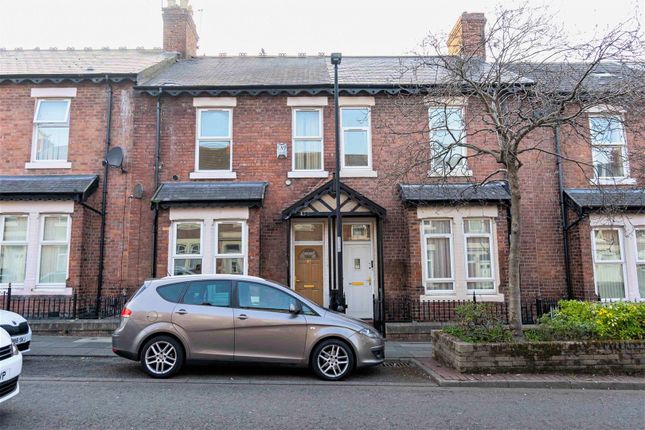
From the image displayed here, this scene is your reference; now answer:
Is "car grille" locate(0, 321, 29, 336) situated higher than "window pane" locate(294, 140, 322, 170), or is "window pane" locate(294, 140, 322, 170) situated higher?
"window pane" locate(294, 140, 322, 170)

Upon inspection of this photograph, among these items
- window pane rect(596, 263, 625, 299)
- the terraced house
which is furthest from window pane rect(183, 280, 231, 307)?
window pane rect(596, 263, 625, 299)

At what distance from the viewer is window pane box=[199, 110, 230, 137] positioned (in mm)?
12773

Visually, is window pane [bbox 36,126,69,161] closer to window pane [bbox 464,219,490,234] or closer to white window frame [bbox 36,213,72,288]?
white window frame [bbox 36,213,72,288]

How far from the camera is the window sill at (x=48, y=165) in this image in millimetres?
12438

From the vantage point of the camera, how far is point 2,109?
12641mm

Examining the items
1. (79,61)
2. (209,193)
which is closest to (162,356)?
(209,193)

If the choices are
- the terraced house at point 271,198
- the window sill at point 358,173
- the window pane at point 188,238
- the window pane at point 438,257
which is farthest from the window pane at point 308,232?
the window pane at point 438,257

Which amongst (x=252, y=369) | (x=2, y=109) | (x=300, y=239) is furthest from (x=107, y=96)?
(x=252, y=369)

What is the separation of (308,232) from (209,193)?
2881mm

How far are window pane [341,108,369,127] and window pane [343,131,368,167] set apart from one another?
9.3 inches

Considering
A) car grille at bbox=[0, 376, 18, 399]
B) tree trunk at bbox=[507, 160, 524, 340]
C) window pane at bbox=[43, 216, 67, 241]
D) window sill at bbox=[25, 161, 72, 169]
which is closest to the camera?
car grille at bbox=[0, 376, 18, 399]

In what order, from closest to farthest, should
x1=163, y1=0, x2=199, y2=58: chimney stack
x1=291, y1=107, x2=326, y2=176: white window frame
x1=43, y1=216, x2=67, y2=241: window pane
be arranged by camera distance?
1. x1=43, y1=216, x2=67, y2=241: window pane
2. x1=291, y1=107, x2=326, y2=176: white window frame
3. x1=163, y1=0, x2=199, y2=58: chimney stack

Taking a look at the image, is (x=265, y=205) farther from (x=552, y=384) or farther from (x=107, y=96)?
(x=552, y=384)

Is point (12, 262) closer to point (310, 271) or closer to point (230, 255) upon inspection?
point (230, 255)
